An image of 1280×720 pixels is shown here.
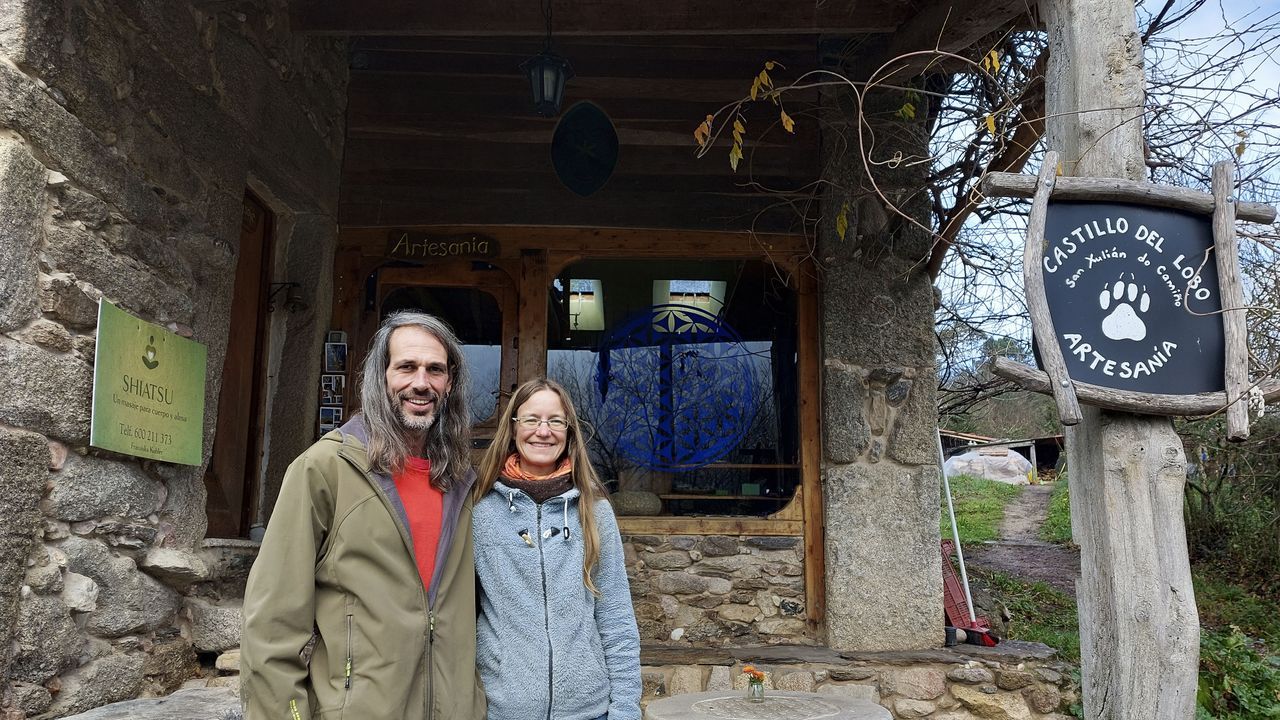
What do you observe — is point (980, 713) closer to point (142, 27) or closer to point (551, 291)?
point (551, 291)

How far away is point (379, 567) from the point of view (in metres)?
2.08

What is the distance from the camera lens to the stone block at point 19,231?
2.76 meters

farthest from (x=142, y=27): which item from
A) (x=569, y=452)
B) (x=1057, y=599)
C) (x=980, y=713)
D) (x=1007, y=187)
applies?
(x=1057, y=599)

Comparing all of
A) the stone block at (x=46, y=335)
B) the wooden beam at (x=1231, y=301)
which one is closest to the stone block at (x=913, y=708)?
the wooden beam at (x=1231, y=301)

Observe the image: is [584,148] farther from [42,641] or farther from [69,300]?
[42,641]

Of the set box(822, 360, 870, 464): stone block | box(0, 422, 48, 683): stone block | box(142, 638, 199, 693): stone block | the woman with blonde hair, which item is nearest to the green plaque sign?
box(0, 422, 48, 683): stone block

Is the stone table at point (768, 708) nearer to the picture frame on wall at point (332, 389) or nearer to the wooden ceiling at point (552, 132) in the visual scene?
the picture frame on wall at point (332, 389)

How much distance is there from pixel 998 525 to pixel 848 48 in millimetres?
8568

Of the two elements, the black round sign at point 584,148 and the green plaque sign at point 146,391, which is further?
the black round sign at point 584,148

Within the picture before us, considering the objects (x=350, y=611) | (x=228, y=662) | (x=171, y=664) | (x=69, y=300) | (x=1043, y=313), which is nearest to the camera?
(x=350, y=611)

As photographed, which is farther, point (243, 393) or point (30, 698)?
point (243, 393)

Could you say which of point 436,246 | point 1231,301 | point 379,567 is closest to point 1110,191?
point 1231,301

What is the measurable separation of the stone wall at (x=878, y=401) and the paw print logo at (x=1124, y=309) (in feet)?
7.87

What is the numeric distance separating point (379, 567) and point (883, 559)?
11.6 feet
